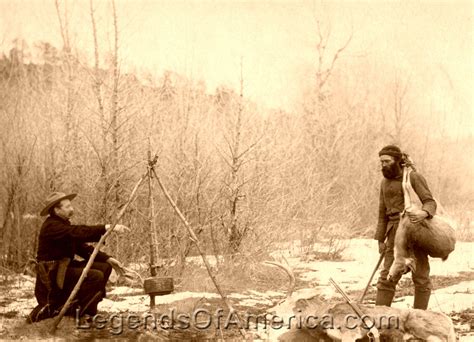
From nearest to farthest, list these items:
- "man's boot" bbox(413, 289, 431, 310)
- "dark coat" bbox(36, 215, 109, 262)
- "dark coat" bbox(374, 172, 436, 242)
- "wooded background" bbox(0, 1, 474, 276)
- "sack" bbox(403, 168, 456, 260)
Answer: "sack" bbox(403, 168, 456, 260), "dark coat" bbox(374, 172, 436, 242), "man's boot" bbox(413, 289, 431, 310), "dark coat" bbox(36, 215, 109, 262), "wooded background" bbox(0, 1, 474, 276)

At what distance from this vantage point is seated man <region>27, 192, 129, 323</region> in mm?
6266

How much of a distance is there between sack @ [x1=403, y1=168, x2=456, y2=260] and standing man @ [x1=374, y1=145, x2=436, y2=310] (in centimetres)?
8

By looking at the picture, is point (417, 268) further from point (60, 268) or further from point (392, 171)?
A: point (60, 268)

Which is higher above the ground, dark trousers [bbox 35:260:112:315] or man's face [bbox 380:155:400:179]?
man's face [bbox 380:155:400:179]

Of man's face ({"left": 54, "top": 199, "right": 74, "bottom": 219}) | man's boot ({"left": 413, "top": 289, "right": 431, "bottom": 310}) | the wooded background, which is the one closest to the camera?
man's boot ({"left": 413, "top": 289, "right": 431, "bottom": 310})

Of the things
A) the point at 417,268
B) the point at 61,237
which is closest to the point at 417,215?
the point at 417,268

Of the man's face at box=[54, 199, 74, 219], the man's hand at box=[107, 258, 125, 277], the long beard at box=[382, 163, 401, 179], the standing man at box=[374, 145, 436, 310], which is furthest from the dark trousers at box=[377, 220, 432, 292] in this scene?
the man's face at box=[54, 199, 74, 219]

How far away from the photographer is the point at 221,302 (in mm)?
7762

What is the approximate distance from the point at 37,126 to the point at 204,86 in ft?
11.5

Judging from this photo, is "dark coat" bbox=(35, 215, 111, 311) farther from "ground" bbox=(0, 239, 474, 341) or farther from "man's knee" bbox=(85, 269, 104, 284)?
"ground" bbox=(0, 239, 474, 341)

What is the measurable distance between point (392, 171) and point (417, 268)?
1.01m

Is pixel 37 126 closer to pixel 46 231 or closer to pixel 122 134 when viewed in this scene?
pixel 122 134

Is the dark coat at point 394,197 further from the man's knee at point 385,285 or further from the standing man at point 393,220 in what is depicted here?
the man's knee at point 385,285

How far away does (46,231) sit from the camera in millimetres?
6316
